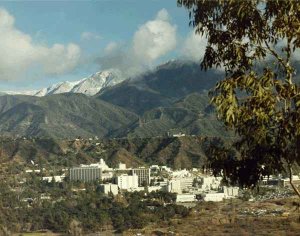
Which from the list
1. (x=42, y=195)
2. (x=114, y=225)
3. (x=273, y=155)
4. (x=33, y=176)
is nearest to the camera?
(x=273, y=155)

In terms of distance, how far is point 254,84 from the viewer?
8.20m

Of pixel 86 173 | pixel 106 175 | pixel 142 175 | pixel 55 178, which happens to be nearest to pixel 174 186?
pixel 142 175

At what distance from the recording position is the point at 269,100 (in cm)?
809

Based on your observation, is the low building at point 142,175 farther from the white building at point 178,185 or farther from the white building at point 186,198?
the white building at point 186,198

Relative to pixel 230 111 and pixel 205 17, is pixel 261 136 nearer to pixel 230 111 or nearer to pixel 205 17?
pixel 230 111

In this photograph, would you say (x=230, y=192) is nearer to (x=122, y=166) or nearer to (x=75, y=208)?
(x=75, y=208)

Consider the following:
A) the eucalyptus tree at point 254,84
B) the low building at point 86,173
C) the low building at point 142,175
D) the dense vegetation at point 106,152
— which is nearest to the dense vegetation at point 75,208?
the low building at point 86,173

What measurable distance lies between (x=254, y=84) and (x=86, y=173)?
10142 centimetres

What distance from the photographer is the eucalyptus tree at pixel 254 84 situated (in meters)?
8.14

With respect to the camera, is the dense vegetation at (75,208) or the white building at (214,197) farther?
the white building at (214,197)

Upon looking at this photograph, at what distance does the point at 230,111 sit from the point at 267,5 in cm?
174

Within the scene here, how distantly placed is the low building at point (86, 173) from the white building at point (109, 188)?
1079cm

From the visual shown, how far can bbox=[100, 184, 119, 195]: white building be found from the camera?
9446 centimetres

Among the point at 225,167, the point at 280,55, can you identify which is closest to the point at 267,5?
the point at 280,55
